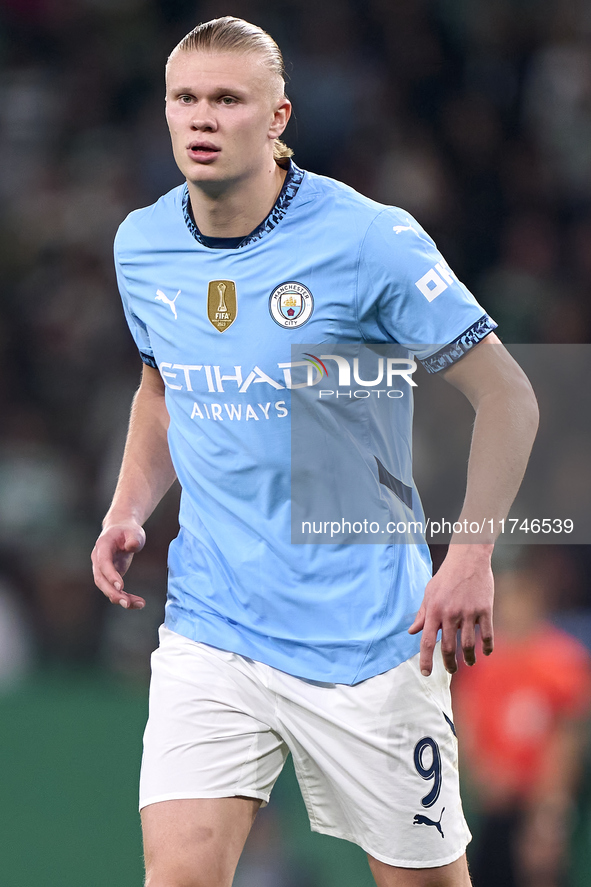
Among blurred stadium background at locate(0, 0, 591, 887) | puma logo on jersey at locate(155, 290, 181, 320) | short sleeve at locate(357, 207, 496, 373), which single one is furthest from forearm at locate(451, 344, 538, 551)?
blurred stadium background at locate(0, 0, 591, 887)

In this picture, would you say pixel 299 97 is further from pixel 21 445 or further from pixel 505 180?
pixel 21 445

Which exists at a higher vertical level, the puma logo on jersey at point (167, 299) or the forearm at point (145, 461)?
the puma logo on jersey at point (167, 299)

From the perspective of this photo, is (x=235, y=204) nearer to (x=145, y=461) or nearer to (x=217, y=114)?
(x=217, y=114)

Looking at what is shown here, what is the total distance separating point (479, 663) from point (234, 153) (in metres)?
2.78

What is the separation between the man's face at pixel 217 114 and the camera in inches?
101

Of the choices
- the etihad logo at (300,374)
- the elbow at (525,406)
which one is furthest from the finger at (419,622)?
the etihad logo at (300,374)

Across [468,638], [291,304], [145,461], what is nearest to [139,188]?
[145,461]

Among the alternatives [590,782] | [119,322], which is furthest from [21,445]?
[590,782]

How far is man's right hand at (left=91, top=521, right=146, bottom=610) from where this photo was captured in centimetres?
264

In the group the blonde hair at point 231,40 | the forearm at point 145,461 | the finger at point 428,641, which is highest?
the blonde hair at point 231,40

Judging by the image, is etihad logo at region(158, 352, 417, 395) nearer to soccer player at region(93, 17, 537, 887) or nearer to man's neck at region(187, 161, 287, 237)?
soccer player at region(93, 17, 537, 887)

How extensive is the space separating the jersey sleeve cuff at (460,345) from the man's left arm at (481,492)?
14 mm

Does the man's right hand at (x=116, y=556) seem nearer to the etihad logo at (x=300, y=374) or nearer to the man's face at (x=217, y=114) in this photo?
the etihad logo at (x=300, y=374)

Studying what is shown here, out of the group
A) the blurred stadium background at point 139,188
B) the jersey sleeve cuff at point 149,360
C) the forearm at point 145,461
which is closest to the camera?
the forearm at point 145,461
